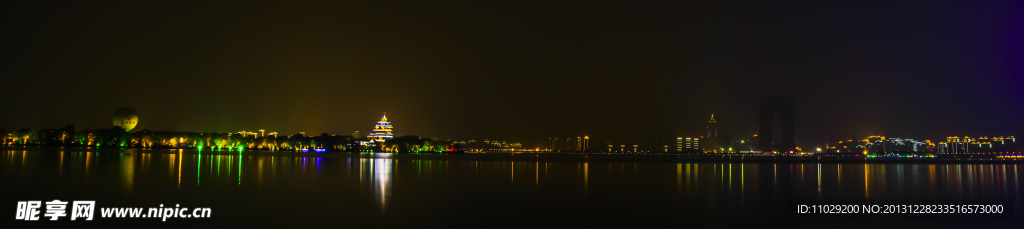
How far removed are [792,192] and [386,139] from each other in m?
145

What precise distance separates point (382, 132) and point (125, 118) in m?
58.7

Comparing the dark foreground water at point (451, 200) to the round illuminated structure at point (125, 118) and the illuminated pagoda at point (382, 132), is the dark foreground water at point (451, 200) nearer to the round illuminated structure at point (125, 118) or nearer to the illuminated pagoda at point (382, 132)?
the round illuminated structure at point (125, 118)

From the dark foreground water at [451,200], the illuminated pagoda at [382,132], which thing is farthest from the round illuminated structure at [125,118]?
the dark foreground water at [451,200]

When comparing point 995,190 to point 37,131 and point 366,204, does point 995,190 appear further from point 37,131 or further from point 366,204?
point 37,131

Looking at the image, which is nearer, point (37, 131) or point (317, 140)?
point (37, 131)

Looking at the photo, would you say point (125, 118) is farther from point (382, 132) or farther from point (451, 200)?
point (451, 200)

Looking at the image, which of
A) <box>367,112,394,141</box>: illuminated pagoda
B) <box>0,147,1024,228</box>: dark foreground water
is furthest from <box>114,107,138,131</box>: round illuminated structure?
<box>0,147,1024,228</box>: dark foreground water

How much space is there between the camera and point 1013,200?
704 inches

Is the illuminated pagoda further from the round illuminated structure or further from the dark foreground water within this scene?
the dark foreground water

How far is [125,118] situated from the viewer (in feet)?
419

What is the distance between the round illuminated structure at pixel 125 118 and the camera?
418 ft

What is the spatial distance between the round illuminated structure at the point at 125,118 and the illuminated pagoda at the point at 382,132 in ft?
181

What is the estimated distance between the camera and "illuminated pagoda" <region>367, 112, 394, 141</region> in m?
161

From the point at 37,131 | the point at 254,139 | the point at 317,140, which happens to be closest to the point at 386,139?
the point at 317,140
